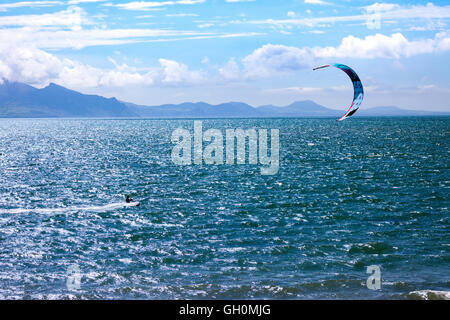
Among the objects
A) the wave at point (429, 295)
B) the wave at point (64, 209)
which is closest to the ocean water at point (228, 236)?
the wave at point (64, 209)

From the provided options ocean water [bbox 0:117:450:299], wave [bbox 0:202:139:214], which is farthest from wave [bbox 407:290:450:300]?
wave [bbox 0:202:139:214]

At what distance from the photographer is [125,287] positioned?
25969 mm

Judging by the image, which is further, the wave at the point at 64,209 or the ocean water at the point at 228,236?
the wave at the point at 64,209

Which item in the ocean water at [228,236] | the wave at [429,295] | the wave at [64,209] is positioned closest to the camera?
the wave at [429,295]

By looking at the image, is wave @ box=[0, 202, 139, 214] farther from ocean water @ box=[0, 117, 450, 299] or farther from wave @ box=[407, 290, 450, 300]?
wave @ box=[407, 290, 450, 300]

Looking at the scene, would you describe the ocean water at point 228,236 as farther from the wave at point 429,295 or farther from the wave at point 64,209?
the wave at point 429,295

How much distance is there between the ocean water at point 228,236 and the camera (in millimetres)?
25984

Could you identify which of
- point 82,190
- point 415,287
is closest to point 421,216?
point 415,287

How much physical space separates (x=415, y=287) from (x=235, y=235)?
1356 cm

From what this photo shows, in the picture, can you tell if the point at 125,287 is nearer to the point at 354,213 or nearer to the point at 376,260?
the point at 376,260

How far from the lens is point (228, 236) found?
114 feet

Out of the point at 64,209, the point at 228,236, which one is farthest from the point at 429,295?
the point at 64,209

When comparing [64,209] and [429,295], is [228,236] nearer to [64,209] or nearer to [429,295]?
[429,295]
